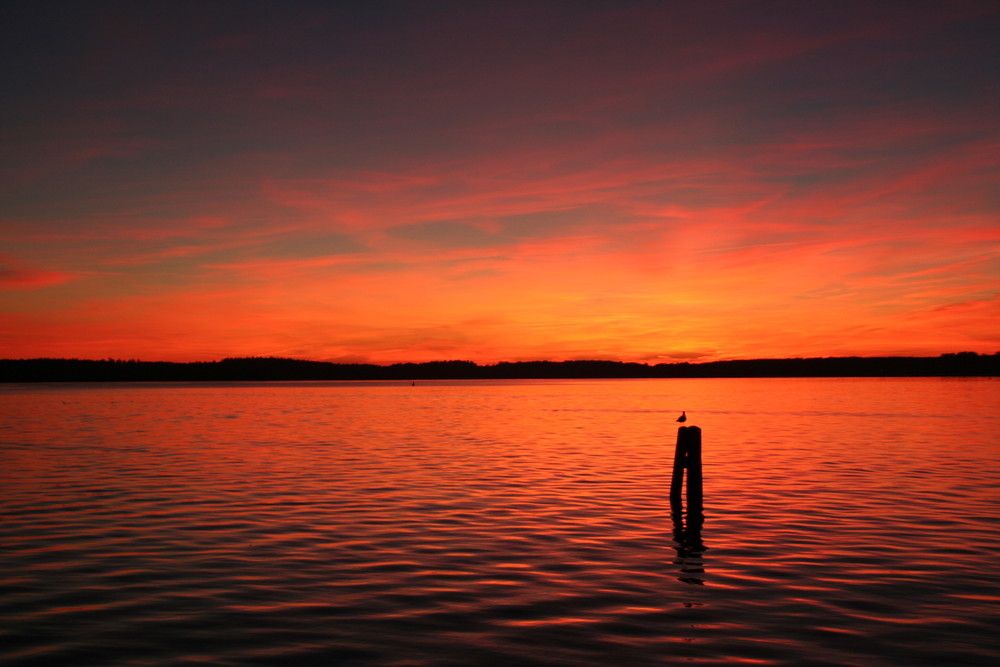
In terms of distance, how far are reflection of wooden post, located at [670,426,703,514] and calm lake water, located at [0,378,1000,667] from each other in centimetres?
73

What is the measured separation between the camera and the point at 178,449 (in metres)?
39.9

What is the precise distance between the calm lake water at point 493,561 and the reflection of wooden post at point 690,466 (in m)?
0.73

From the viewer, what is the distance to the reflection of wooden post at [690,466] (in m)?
22.0

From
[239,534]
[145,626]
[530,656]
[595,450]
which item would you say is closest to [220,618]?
[145,626]

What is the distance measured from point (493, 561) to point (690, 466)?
29.1 ft

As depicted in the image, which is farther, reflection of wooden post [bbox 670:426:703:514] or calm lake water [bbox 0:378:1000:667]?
reflection of wooden post [bbox 670:426:703:514]

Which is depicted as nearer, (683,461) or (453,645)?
(453,645)

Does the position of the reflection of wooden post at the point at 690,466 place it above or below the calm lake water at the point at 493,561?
above

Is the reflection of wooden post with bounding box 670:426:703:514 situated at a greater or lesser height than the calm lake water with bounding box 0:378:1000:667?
greater

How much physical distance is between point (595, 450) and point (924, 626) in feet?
92.0

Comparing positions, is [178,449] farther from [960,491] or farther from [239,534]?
[960,491]

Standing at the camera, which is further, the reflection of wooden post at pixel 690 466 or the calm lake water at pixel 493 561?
the reflection of wooden post at pixel 690 466

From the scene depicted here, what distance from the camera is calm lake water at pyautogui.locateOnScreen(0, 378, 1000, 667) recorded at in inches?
427

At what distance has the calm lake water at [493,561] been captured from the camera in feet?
35.6
